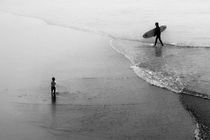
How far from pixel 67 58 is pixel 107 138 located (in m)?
9.88

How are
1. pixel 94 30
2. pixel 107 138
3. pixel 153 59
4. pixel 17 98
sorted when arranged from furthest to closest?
pixel 94 30 < pixel 153 59 < pixel 17 98 < pixel 107 138

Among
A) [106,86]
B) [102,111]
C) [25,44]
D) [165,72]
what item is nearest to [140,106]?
[102,111]

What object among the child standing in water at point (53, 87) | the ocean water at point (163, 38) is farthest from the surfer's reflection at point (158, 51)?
the child standing in water at point (53, 87)

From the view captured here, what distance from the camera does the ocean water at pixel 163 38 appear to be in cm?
1530

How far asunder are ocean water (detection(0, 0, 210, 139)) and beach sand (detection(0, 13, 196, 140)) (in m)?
0.91

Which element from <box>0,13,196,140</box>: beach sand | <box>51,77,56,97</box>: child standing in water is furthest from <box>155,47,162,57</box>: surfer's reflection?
<box>51,77,56,97</box>: child standing in water

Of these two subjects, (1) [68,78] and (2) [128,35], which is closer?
(1) [68,78]

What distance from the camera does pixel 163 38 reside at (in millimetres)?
24750

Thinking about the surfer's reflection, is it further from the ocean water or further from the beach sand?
the beach sand

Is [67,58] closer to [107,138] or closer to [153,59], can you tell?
[153,59]

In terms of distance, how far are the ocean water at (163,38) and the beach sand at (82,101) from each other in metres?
0.91

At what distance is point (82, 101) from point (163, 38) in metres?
13.0

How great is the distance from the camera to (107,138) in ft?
33.3

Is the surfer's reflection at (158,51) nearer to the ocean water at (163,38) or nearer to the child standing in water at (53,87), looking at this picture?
the ocean water at (163,38)
